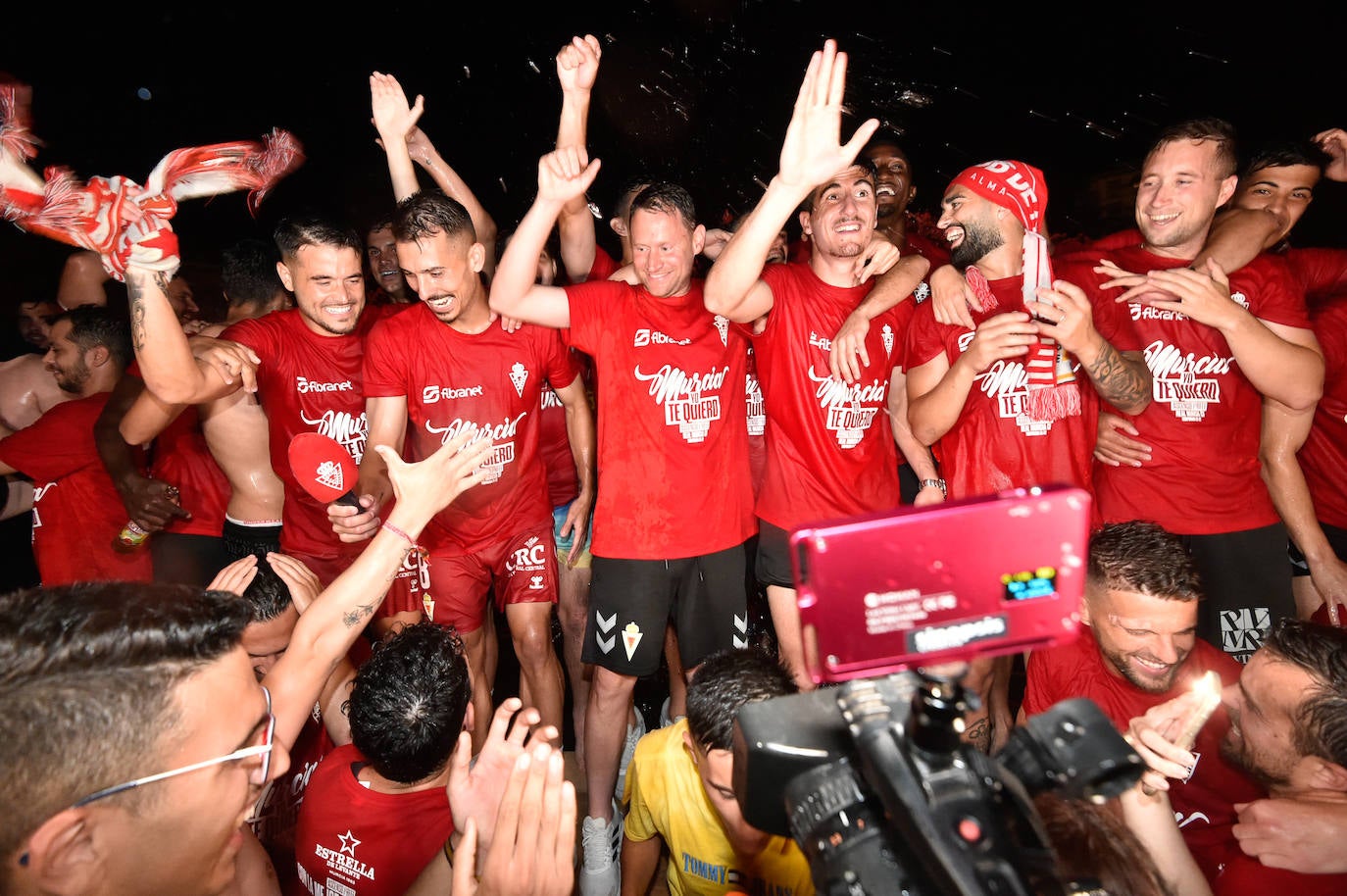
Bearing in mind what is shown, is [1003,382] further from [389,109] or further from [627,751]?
[389,109]

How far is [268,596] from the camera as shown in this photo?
9.64 feet

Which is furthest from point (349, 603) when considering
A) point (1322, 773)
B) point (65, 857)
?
point (1322, 773)

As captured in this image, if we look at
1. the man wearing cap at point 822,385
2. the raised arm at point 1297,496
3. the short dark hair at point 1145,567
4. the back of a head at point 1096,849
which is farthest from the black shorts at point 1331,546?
the back of a head at point 1096,849

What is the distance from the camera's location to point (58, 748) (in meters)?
1.23

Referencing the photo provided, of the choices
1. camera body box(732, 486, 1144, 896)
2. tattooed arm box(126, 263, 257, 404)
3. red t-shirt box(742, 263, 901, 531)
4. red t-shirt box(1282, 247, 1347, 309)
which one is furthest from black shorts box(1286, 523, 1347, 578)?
tattooed arm box(126, 263, 257, 404)

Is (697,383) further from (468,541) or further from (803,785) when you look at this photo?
(803,785)

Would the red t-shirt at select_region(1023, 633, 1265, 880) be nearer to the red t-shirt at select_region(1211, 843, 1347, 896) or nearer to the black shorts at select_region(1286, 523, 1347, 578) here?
the red t-shirt at select_region(1211, 843, 1347, 896)

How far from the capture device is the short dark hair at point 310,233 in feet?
12.0

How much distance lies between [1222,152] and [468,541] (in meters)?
3.76

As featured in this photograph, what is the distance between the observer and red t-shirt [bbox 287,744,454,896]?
2109mm

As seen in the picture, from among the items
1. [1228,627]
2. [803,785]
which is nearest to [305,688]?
[803,785]

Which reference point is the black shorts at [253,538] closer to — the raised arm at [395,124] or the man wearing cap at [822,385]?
the raised arm at [395,124]

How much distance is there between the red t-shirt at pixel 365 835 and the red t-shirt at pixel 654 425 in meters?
1.44

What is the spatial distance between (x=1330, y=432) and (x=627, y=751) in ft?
12.3
